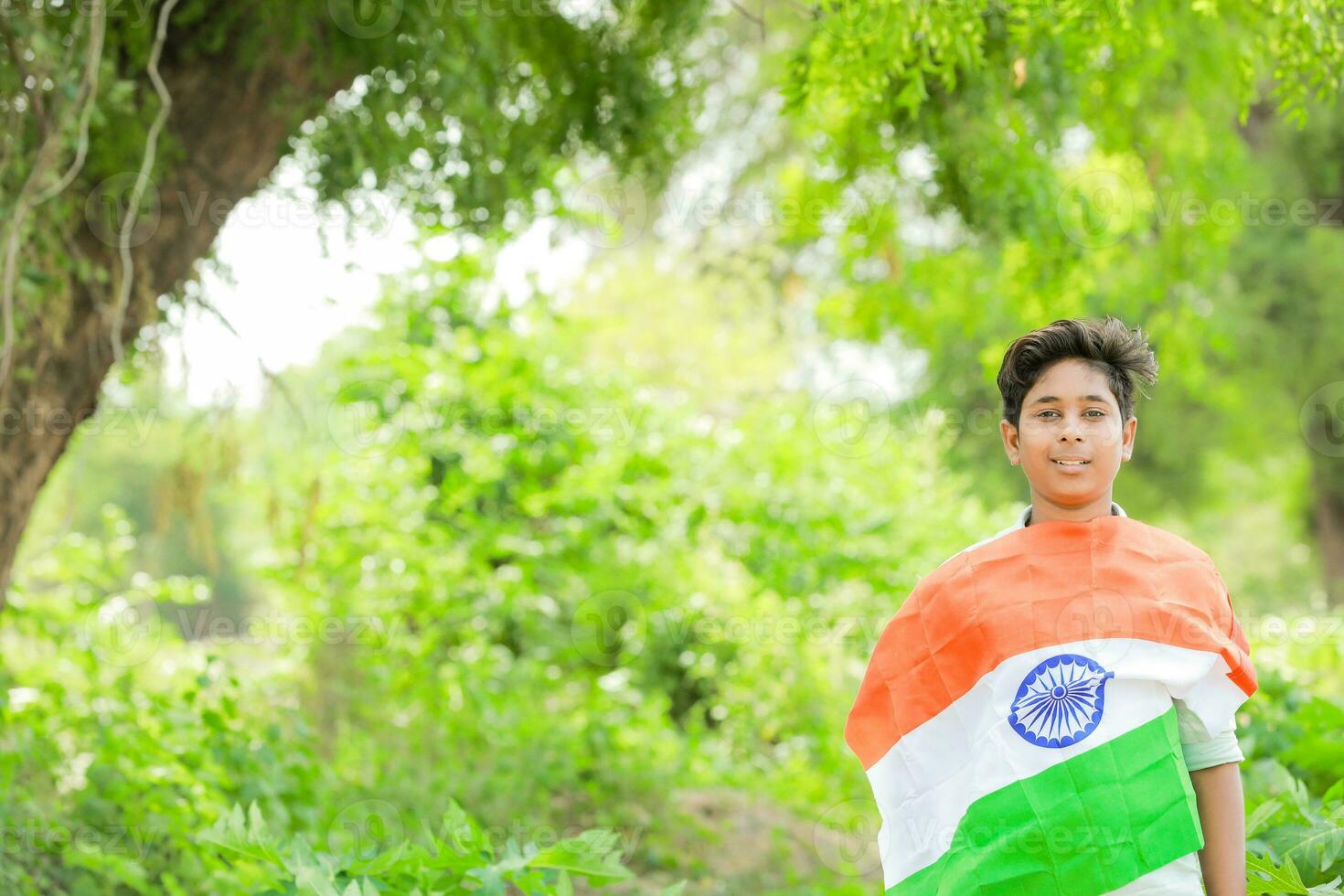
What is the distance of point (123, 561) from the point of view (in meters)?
5.62

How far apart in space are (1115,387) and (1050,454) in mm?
177

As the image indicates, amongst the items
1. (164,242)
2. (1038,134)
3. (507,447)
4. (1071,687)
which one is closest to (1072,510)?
(1071,687)

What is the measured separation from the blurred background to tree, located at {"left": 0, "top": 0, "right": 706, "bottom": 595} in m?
0.02

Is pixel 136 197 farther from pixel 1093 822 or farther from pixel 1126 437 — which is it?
pixel 1093 822

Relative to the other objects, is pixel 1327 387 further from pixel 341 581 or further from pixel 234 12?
pixel 234 12

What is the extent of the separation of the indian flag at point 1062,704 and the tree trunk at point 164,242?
10.3ft

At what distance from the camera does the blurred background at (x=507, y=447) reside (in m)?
3.59

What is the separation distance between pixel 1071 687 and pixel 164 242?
11.7 feet

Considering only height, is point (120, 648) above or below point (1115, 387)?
above

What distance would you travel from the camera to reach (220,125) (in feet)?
14.2

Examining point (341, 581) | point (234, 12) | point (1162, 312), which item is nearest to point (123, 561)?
point (341, 581)

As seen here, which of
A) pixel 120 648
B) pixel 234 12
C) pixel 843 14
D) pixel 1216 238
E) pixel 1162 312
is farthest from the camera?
pixel 1162 312

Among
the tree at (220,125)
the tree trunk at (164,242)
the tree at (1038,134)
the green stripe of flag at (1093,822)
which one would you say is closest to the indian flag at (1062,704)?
the green stripe of flag at (1093,822)

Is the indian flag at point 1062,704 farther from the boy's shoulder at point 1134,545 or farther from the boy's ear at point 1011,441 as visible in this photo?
the boy's ear at point 1011,441
